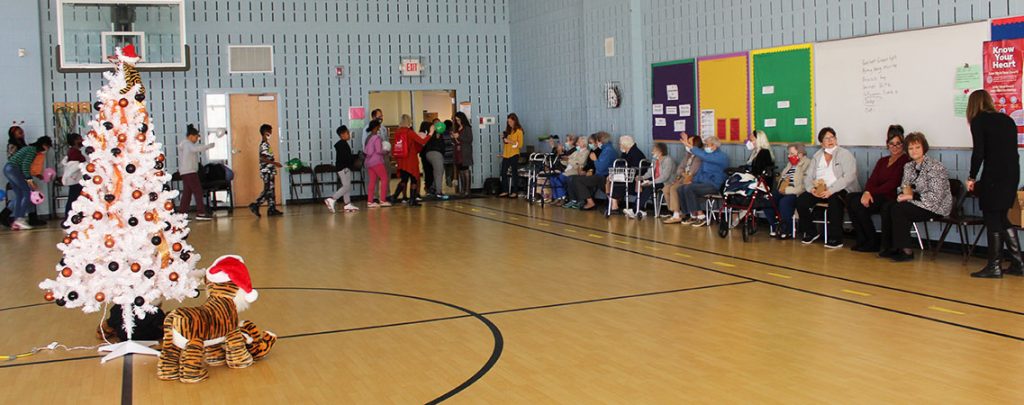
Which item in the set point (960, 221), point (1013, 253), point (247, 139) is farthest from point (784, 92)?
point (247, 139)

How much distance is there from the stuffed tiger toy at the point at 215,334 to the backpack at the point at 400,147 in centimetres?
1059

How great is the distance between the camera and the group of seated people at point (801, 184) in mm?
8812

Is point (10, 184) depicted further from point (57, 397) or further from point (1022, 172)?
point (1022, 172)

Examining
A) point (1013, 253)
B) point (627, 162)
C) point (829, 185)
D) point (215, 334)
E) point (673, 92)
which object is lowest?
point (215, 334)

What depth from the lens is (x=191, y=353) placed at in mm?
5355

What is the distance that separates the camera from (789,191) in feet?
34.7

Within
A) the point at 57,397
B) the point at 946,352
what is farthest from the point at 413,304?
the point at 946,352

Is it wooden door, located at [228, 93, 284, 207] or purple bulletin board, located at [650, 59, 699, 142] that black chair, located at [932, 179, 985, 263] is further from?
wooden door, located at [228, 93, 284, 207]

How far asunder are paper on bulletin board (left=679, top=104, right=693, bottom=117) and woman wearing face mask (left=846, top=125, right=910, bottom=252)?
409 centimetres

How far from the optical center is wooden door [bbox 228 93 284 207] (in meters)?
17.4

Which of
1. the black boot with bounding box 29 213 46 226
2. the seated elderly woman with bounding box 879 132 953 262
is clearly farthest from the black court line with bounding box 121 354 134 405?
the black boot with bounding box 29 213 46 226

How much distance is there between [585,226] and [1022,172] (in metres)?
5.42

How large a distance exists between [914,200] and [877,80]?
1.84 metres

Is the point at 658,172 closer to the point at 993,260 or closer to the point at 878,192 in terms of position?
the point at 878,192
